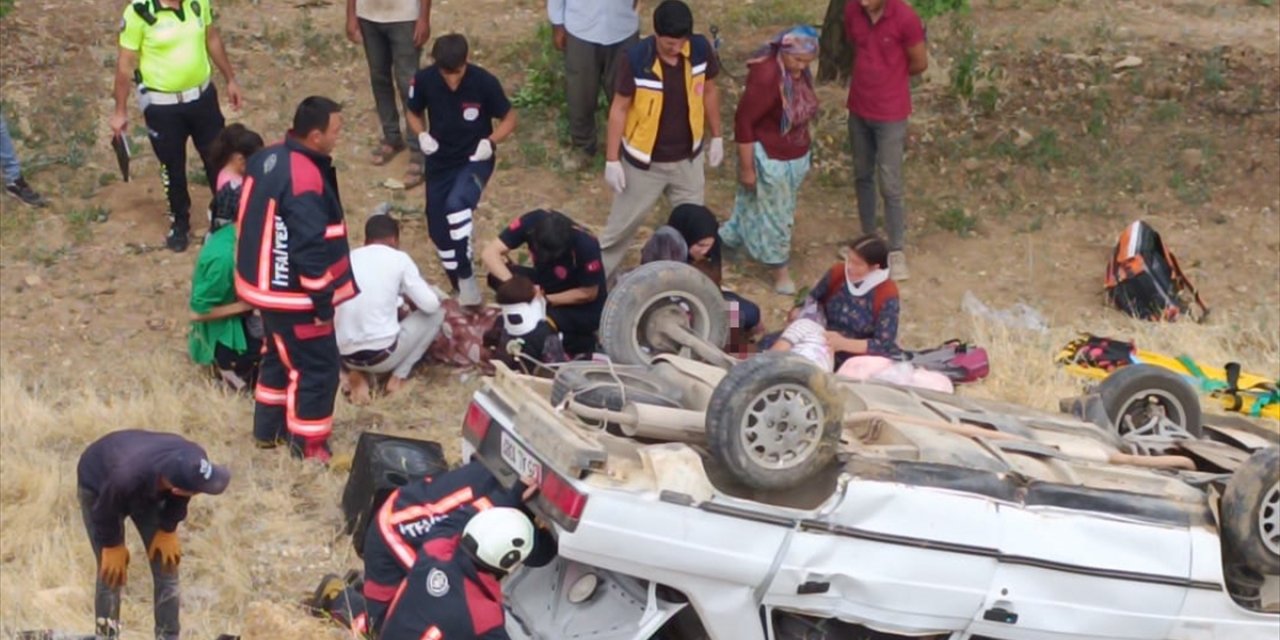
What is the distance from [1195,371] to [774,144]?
2777mm

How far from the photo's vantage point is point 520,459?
5.32m

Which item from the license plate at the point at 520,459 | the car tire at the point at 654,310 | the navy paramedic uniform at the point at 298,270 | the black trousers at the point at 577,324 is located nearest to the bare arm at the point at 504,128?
the black trousers at the point at 577,324

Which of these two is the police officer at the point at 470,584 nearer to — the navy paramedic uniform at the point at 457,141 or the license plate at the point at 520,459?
the license plate at the point at 520,459

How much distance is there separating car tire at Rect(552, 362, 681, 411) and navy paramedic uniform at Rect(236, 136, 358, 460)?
206 cm

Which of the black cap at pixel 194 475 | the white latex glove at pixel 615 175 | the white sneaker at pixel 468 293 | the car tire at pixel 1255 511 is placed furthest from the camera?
the white sneaker at pixel 468 293

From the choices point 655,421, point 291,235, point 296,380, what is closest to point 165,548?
point 296,380

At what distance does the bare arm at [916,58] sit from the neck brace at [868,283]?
7.06ft

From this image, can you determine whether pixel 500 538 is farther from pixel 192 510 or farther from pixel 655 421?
pixel 192 510

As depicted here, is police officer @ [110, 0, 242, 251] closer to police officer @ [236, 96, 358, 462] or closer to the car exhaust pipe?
police officer @ [236, 96, 358, 462]

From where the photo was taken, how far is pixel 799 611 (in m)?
5.25

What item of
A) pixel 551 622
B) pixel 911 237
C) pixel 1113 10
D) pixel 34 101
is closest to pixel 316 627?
pixel 551 622

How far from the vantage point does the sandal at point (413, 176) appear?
37.0 feet

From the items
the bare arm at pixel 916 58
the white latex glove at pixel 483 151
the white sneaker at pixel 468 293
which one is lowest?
the white sneaker at pixel 468 293

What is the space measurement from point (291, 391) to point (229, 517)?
742 mm
